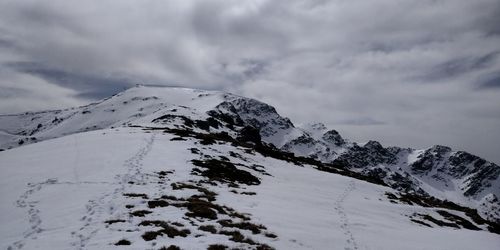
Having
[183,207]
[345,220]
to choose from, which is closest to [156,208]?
[183,207]

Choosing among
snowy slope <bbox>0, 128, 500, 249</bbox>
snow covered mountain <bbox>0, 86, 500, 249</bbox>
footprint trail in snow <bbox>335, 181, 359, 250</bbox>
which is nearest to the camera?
snowy slope <bbox>0, 128, 500, 249</bbox>

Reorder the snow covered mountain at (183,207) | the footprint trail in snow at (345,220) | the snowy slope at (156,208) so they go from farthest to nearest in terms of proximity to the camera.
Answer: the footprint trail in snow at (345,220)
the snow covered mountain at (183,207)
the snowy slope at (156,208)

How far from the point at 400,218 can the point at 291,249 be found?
21.8 meters

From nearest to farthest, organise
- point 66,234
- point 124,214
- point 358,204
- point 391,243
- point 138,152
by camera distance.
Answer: point 66,234, point 124,214, point 391,243, point 358,204, point 138,152

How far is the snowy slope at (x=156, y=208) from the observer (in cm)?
2014

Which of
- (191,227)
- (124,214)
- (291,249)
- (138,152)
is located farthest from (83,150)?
(291,249)

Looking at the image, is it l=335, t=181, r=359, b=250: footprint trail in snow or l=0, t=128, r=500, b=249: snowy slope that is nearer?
l=0, t=128, r=500, b=249: snowy slope

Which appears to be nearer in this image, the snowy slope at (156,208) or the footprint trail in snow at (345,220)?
the snowy slope at (156,208)

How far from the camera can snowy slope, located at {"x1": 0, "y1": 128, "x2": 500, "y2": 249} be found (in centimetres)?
2014

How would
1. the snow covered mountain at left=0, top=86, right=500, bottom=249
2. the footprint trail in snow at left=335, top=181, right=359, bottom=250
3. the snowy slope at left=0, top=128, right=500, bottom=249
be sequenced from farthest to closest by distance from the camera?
the footprint trail in snow at left=335, top=181, right=359, bottom=250 → the snow covered mountain at left=0, top=86, right=500, bottom=249 → the snowy slope at left=0, top=128, right=500, bottom=249

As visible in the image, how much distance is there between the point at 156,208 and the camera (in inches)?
967

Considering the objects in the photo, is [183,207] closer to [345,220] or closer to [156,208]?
[156,208]

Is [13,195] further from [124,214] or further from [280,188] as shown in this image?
[280,188]

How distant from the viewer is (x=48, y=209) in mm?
23906
